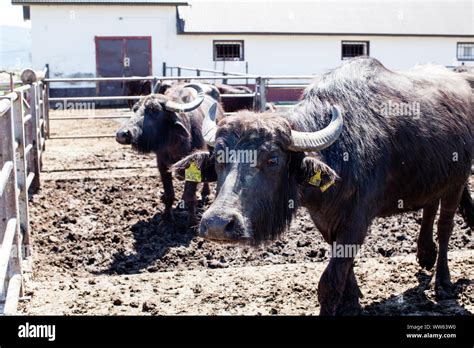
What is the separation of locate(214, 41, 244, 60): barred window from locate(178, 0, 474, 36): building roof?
0.61m

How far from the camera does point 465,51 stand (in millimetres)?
31516

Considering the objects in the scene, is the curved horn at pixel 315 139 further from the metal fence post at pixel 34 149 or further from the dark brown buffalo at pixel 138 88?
the dark brown buffalo at pixel 138 88

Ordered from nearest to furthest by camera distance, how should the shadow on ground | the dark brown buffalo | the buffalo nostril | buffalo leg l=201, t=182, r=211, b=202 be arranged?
1. the buffalo nostril
2. the shadow on ground
3. buffalo leg l=201, t=182, r=211, b=202
4. the dark brown buffalo

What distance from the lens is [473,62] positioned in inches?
1226

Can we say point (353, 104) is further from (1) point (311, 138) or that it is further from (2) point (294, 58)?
(2) point (294, 58)

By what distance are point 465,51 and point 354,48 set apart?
585cm

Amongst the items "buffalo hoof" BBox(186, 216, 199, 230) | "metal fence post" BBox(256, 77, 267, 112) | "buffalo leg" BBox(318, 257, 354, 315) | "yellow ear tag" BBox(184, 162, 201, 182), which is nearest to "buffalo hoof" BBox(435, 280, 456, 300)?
"buffalo leg" BBox(318, 257, 354, 315)

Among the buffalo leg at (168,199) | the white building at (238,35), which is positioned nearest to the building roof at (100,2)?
the white building at (238,35)

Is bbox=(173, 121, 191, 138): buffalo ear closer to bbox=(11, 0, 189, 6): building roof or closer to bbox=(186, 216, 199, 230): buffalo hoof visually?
bbox=(186, 216, 199, 230): buffalo hoof

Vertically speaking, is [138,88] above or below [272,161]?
above

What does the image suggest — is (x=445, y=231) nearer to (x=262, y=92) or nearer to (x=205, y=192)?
(x=205, y=192)

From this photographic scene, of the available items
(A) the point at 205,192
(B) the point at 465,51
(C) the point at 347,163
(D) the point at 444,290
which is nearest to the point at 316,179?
(C) the point at 347,163

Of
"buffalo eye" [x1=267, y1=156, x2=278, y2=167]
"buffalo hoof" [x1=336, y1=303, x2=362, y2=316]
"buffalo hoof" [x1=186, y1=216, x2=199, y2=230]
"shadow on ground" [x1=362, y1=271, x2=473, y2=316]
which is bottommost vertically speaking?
"shadow on ground" [x1=362, y1=271, x2=473, y2=316]

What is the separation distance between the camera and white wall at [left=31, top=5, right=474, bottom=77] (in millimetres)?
26531
